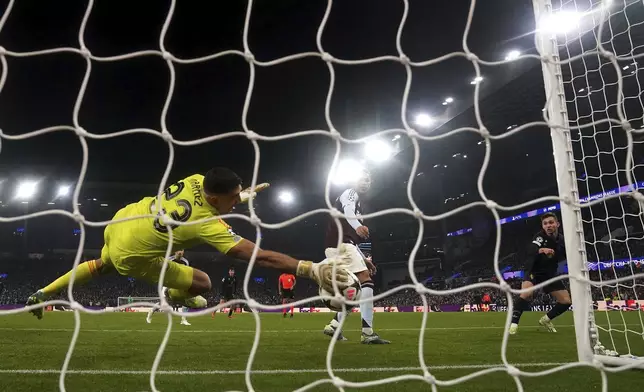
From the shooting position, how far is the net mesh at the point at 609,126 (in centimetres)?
359

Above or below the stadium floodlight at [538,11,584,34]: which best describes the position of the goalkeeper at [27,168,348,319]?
below

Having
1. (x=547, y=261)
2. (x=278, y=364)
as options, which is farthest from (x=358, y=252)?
(x=547, y=261)

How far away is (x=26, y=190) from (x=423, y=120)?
67.0 feet

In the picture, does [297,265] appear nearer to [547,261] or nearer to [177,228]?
[177,228]

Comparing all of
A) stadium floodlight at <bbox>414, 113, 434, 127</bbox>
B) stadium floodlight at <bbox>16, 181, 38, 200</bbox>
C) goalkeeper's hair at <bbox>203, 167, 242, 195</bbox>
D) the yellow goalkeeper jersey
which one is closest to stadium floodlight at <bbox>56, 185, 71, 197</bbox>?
stadium floodlight at <bbox>16, 181, 38, 200</bbox>

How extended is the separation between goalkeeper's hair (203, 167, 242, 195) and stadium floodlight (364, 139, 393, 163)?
17.7 metres

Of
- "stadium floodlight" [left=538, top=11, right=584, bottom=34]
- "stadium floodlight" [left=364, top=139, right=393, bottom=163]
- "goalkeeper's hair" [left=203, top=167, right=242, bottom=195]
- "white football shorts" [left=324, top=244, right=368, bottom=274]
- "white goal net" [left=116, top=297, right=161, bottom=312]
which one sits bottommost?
"white goal net" [left=116, top=297, right=161, bottom=312]

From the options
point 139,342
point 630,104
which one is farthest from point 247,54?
point 630,104

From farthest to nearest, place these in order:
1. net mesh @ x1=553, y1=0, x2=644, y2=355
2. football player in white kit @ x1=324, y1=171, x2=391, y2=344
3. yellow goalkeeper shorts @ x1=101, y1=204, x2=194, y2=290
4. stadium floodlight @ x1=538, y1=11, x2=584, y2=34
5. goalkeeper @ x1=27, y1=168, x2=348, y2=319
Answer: football player in white kit @ x1=324, y1=171, x2=391, y2=344
net mesh @ x1=553, y1=0, x2=644, y2=355
yellow goalkeeper shorts @ x1=101, y1=204, x2=194, y2=290
goalkeeper @ x1=27, y1=168, x2=348, y2=319
stadium floodlight @ x1=538, y1=11, x2=584, y2=34

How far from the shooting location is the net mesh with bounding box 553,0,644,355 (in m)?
3.59

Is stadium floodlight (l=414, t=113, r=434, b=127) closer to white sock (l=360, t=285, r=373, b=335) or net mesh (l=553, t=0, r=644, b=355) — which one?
net mesh (l=553, t=0, r=644, b=355)

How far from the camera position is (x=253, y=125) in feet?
59.1

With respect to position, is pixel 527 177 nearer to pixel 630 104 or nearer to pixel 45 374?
pixel 630 104

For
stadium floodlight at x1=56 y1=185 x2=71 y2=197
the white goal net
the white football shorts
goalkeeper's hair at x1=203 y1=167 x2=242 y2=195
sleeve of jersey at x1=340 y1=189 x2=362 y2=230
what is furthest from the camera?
stadium floodlight at x1=56 y1=185 x2=71 y2=197
